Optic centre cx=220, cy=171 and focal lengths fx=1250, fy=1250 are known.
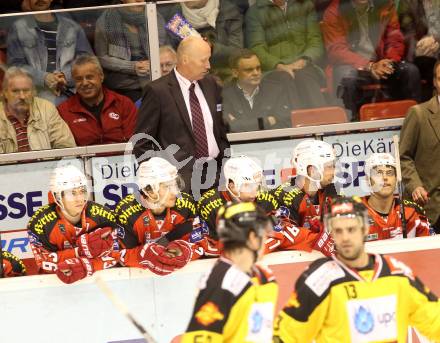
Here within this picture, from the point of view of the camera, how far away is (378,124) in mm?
10031

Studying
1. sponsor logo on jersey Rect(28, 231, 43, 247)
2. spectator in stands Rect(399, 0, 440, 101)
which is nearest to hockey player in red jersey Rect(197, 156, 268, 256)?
sponsor logo on jersey Rect(28, 231, 43, 247)

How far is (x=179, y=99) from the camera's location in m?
9.05

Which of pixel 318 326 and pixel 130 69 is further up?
pixel 130 69

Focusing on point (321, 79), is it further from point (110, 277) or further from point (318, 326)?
point (318, 326)

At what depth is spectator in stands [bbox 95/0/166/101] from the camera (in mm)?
9711

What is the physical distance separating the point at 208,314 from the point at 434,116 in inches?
162


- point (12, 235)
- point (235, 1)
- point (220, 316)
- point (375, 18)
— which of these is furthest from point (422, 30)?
point (220, 316)

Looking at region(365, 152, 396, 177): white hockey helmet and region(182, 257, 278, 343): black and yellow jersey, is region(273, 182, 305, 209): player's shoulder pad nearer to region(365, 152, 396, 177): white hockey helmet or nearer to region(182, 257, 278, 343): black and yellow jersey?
region(365, 152, 396, 177): white hockey helmet

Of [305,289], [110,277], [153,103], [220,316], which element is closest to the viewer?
[220,316]

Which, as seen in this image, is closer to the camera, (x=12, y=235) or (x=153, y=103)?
(x=153, y=103)

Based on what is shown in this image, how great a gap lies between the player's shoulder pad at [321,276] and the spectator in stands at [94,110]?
3456 millimetres

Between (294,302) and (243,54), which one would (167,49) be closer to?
(243,54)

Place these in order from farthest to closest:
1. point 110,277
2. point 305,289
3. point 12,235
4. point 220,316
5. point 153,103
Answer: point 12,235 → point 153,103 → point 110,277 → point 305,289 → point 220,316

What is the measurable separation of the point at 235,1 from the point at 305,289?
157 inches
